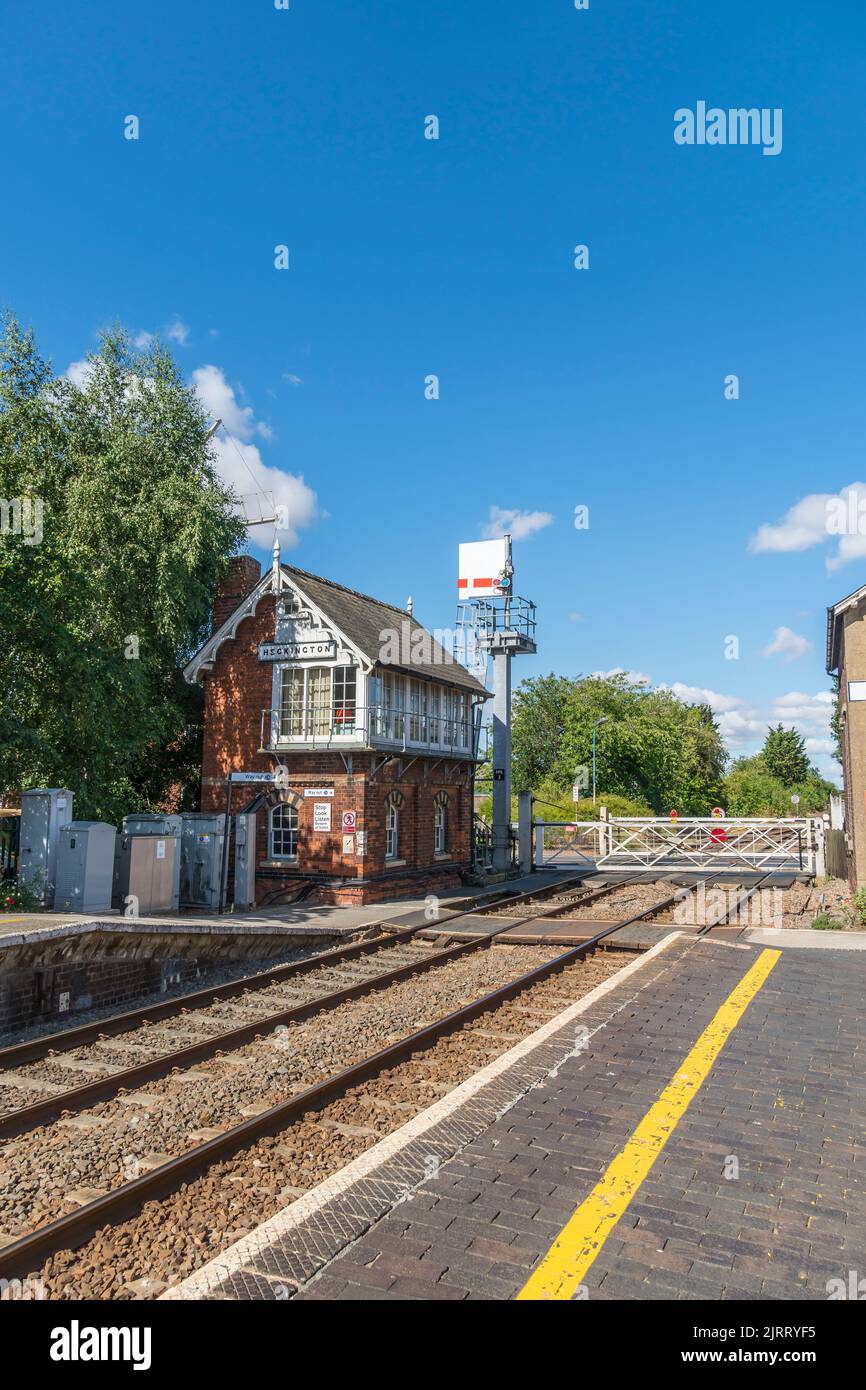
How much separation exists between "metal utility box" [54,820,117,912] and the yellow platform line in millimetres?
9975

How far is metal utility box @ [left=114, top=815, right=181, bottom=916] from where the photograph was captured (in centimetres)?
1541

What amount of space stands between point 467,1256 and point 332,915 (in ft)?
44.8

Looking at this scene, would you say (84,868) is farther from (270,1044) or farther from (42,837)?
(270,1044)

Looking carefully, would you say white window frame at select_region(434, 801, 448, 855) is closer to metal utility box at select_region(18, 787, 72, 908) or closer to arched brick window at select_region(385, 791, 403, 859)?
arched brick window at select_region(385, 791, 403, 859)

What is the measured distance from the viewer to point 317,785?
2119 centimetres

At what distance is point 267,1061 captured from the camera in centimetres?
824

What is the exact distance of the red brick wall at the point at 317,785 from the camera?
67.8 feet

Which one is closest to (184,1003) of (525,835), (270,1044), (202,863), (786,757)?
(270,1044)

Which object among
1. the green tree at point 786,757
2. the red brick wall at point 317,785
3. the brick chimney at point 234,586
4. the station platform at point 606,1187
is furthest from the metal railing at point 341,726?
the green tree at point 786,757

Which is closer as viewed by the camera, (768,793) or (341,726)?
(341,726)

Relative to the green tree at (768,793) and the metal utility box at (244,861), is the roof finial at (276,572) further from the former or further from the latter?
the green tree at (768,793)

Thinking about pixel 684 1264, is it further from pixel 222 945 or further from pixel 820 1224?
pixel 222 945

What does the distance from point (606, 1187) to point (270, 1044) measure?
4.82m

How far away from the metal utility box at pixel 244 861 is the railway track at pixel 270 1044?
5.31 meters
